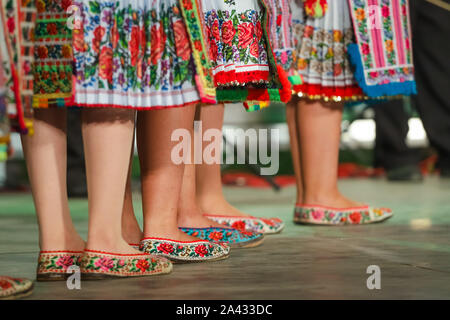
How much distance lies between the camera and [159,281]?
1478mm

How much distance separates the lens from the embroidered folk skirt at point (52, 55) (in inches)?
57.0

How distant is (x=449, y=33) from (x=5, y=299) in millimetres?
2683

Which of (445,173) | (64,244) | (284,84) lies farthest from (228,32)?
(445,173)

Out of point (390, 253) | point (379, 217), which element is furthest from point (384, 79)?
point (390, 253)

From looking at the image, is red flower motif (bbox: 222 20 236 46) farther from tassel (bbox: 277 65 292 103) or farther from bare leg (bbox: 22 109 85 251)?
bare leg (bbox: 22 109 85 251)

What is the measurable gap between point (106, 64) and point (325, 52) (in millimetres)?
1212

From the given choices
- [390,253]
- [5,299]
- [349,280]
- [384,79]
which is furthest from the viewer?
[384,79]

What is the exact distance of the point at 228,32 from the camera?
184 cm

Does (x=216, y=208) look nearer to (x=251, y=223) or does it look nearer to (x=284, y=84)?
(x=251, y=223)

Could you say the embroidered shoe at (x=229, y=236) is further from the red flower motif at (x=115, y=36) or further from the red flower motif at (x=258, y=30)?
the red flower motif at (x=115, y=36)

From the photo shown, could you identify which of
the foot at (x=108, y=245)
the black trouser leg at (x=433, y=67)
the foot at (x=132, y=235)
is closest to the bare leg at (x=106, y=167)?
the foot at (x=108, y=245)

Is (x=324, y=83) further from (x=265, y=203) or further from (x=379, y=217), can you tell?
(x=265, y=203)

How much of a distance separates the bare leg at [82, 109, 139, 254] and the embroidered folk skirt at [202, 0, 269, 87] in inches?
15.7

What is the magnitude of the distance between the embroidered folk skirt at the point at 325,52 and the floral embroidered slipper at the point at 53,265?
3.91ft
